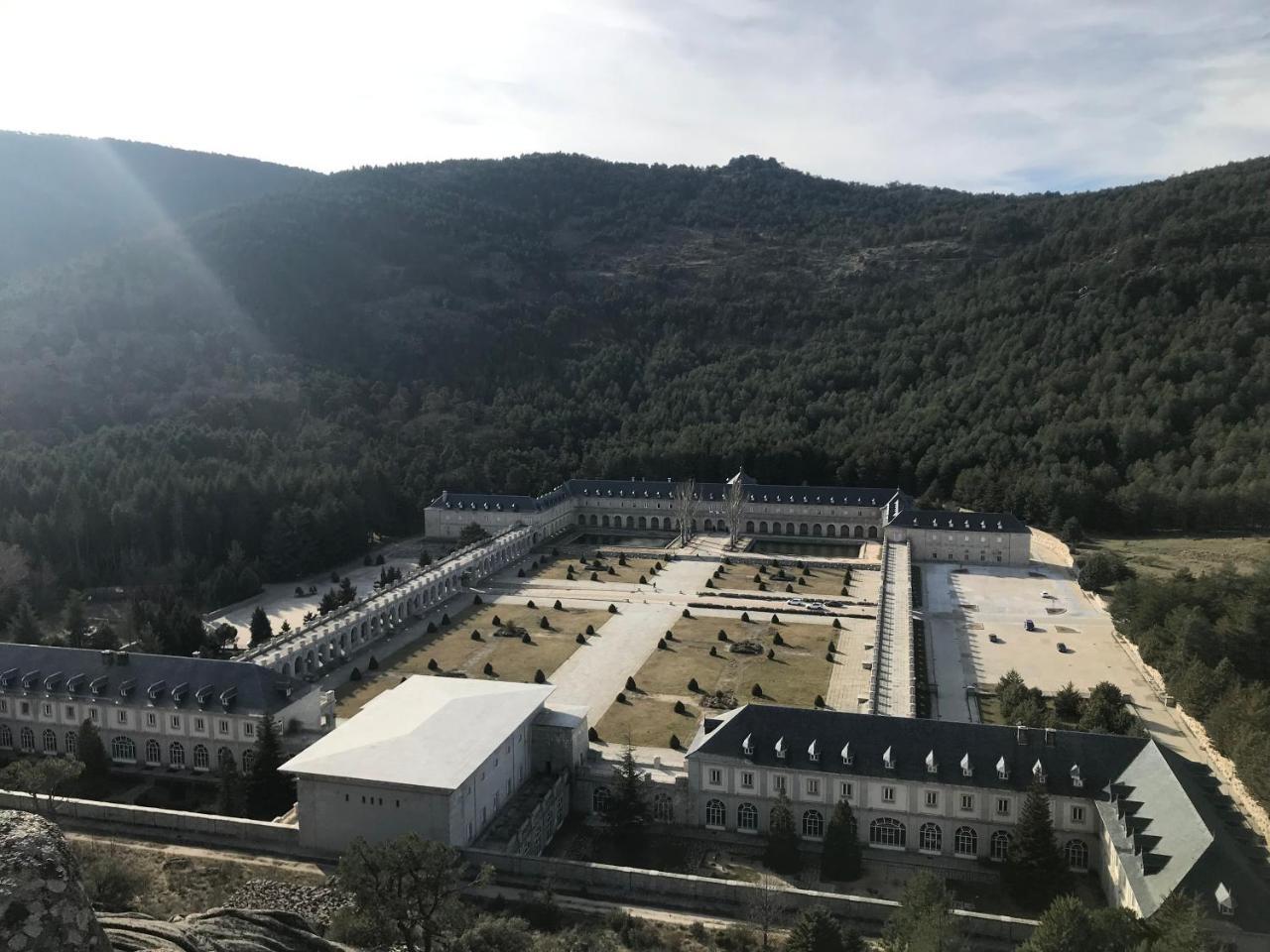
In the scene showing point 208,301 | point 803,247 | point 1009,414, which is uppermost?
point 803,247

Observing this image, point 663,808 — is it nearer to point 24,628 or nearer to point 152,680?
point 152,680

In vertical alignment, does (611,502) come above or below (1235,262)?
below

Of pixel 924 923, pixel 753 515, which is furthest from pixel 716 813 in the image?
pixel 753 515

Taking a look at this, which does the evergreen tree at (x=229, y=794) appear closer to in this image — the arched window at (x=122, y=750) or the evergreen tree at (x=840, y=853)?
the arched window at (x=122, y=750)

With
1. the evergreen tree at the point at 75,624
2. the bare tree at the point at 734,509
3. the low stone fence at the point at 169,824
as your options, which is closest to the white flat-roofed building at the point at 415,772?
the low stone fence at the point at 169,824

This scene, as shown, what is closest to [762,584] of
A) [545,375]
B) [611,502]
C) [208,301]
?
[611,502]

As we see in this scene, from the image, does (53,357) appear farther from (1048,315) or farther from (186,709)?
(1048,315)

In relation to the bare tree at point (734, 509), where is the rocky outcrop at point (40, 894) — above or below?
above
